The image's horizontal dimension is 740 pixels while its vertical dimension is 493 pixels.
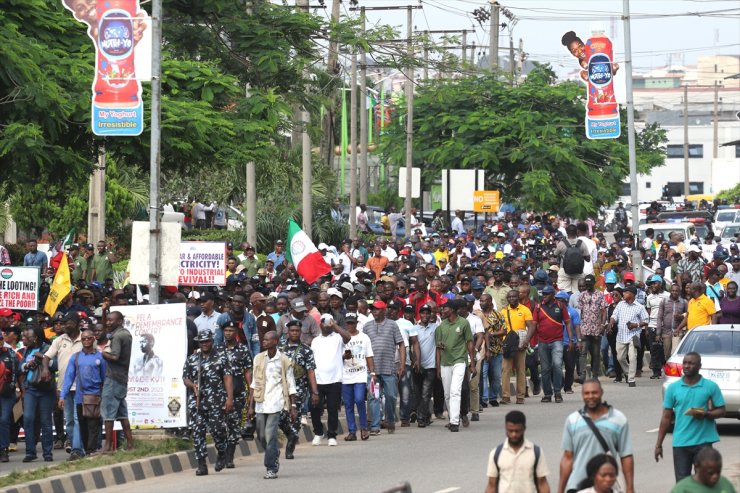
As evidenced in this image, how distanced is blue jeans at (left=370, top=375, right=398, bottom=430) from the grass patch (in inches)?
105

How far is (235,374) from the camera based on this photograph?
15734 mm

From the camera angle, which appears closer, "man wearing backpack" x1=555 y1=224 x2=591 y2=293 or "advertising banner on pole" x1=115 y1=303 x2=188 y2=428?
"advertising banner on pole" x1=115 y1=303 x2=188 y2=428

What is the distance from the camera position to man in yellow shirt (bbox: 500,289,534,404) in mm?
21453

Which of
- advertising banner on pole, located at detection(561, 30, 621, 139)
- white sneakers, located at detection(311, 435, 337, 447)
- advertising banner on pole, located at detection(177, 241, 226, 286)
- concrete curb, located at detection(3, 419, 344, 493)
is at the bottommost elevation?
concrete curb, located at detection(3, 419, 344, 493)

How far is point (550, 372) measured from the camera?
2166 centimetres

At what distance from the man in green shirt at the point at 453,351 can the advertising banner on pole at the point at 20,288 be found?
538 centimetres

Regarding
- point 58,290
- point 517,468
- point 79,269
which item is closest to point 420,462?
point 517,468

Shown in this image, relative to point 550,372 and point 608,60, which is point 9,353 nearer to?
point 550,372

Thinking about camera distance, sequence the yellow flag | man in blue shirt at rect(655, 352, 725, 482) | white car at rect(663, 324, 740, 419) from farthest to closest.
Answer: the yellow flag, white car at rect(663, 324, 740, 419), man in blue shirt at rect(655, 352, 725, 482)

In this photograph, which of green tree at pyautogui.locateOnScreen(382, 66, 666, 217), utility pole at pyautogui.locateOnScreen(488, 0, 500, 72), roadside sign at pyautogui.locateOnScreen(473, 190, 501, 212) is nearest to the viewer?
roadside sign at pyautogui.locateOnScreen(473, 190, 501, 212)

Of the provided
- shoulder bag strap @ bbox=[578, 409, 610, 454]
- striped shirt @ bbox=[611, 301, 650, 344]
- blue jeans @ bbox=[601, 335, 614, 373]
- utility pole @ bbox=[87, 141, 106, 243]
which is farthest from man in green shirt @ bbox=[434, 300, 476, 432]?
utility pole @ bbox=[87, 141, 106, 243]

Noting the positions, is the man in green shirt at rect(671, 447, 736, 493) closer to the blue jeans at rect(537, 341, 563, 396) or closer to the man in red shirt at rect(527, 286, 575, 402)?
the man in red shirt at rect(527, 286, 575, 402)

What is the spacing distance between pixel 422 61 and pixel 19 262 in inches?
Result: 476

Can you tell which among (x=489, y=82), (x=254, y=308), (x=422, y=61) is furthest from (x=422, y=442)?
(x=489, y=82)
